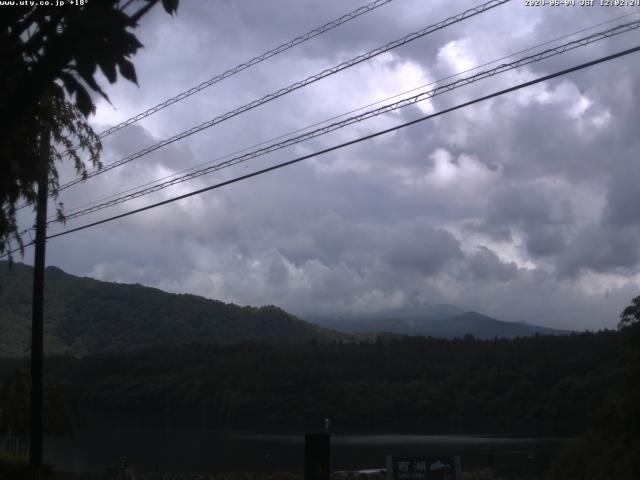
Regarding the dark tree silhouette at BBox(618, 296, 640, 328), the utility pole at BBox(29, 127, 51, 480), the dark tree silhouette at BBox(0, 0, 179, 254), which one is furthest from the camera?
the dark tree silhouette at BBox(618, 296, 640, 328)

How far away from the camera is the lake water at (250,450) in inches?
1825

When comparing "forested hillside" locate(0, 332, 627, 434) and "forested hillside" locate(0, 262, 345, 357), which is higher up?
"forested hillside" locate(0, 262, 345, 357)

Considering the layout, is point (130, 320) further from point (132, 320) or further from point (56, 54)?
point (56, 54)

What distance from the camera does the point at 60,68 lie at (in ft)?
26.3

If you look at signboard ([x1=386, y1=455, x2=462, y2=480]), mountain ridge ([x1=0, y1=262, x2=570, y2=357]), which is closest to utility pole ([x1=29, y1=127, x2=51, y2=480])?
signboard ([x1=386, y1=455, x2=462, y2=480])

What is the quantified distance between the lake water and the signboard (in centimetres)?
2672

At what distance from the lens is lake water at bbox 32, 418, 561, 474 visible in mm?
46344

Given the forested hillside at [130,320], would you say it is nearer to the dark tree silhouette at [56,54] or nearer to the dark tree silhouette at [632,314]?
the dark tree silhouette at [632,314]

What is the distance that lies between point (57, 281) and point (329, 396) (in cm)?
11254

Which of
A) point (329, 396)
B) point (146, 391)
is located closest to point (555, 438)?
point (329, 396)

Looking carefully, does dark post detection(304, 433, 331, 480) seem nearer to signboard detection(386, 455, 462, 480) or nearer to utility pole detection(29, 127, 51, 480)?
signboard detection(386, 455, 462, 480)

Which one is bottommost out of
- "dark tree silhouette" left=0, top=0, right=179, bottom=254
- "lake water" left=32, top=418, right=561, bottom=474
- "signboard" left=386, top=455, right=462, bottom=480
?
"lake water" left=32, top=418, right=561, bottom=474

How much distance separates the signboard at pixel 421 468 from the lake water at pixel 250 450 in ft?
87.7

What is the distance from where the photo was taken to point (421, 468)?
1374 centimetres
